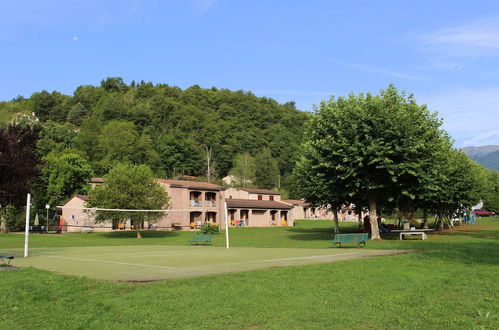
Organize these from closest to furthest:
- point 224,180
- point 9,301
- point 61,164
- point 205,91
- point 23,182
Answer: point 9,301 → point 23,182 → point 61,164 → point 224,180 → point 205,91

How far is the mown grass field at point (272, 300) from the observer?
735cm

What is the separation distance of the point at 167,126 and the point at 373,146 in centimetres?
9608

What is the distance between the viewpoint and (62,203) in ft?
225

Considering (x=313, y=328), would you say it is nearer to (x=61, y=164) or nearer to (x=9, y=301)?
(x=9, y=301)

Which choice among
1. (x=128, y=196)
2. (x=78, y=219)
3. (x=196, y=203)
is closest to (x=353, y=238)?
(x=128, y=196)

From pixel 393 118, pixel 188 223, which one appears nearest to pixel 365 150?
pixel 393 118

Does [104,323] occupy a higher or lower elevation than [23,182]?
lower

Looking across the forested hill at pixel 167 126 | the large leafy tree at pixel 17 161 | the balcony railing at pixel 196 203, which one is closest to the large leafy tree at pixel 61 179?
the balcony railing at pixel 196 203

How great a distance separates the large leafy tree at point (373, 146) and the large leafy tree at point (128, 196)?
2187 cm

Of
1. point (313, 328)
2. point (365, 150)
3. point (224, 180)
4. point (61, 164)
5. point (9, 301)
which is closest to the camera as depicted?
point (313, 328)

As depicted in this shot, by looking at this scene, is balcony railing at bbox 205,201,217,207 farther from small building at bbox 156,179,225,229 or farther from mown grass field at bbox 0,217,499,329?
mown grass field at bbox 0,217,499,329

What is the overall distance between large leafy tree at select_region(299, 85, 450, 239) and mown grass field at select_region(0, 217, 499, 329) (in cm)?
1499

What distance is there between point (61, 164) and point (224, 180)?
194 ft

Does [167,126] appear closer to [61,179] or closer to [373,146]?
[61,179]
